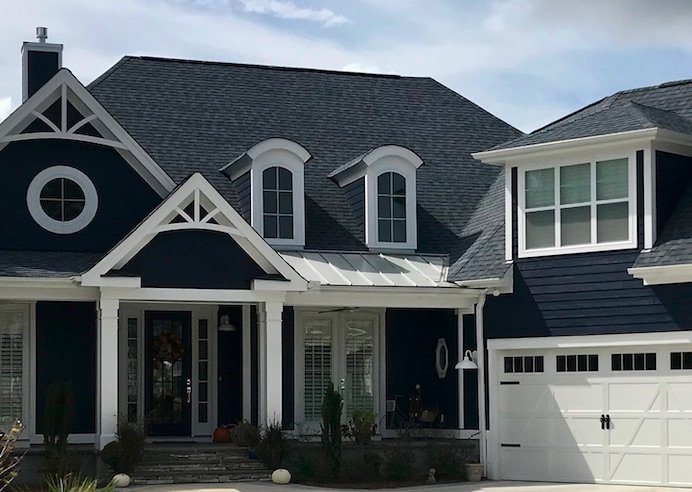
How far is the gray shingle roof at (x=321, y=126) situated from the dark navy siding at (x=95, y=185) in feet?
5.25

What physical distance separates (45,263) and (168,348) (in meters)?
3.23

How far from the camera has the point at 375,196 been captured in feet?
76.0

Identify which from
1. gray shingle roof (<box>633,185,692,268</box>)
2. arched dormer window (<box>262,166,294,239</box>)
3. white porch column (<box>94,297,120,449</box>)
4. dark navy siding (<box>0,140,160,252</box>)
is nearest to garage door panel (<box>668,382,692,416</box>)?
gray shingle roof (<box>633,185,692,268</box>)

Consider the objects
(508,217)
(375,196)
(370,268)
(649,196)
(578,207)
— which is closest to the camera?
(649,196)

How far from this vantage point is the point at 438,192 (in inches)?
974

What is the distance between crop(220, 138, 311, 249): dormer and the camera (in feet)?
73.8

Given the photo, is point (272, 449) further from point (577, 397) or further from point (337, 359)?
point (577, 397)

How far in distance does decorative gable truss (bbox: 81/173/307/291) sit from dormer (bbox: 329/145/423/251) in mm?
3385

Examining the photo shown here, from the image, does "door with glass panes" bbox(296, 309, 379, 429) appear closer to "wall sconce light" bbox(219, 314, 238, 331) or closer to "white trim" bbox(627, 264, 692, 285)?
"wall sconce light" bbox(219, 314, 238, 331)

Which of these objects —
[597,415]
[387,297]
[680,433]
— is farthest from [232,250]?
[680,433]

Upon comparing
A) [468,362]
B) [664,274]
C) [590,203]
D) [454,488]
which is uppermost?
[590,203]

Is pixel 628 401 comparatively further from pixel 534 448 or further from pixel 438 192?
pixel 438 192

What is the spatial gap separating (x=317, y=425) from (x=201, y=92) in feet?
23.2

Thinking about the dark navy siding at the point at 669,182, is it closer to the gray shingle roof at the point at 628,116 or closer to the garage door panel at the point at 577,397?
the gray shingle roof at the point at 628,116
